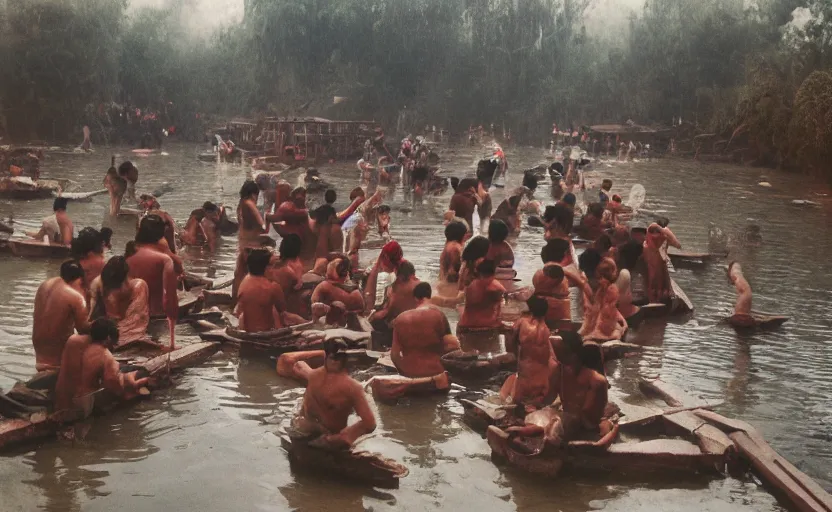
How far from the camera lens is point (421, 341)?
7344 mm

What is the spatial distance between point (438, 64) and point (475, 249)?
3645cm

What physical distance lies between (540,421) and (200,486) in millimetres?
2339

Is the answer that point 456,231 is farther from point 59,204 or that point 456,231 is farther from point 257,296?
point 59,204

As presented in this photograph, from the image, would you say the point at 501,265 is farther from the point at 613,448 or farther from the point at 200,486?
the point at 200,486

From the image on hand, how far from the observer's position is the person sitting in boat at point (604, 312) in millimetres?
8789

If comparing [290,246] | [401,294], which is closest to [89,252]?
[290,246]

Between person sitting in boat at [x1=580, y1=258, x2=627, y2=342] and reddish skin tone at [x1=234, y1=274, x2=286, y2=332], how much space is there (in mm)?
3045

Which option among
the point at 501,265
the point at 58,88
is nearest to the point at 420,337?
the point at 501,265

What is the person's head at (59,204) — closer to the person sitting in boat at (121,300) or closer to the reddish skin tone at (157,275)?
the reddish skin tone at (157,275)

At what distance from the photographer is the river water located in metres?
5.79

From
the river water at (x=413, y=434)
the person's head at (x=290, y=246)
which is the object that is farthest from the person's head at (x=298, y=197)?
the person's head at (x=290, y=246)

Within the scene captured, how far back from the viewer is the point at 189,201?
20.8m

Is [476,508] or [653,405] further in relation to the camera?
[653,405]

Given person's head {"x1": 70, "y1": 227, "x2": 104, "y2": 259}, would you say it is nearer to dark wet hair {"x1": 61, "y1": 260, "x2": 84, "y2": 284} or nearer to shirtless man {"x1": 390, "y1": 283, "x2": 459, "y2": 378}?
dark wet hair {"x1": 61, "y1": 260, "x2": 84, "y2": 284}
